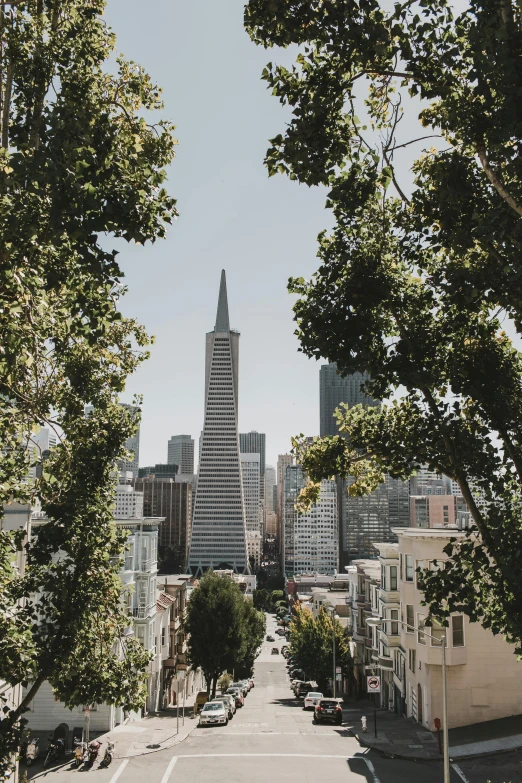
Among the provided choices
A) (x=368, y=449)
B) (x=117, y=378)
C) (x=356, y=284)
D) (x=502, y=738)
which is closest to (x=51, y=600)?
(x=117, y=378)

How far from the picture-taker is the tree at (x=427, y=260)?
813 cm

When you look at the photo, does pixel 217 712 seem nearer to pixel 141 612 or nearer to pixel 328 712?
pixel 328 712

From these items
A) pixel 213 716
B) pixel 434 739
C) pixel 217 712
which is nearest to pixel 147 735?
pixel 213 716

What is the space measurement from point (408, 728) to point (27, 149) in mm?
36066

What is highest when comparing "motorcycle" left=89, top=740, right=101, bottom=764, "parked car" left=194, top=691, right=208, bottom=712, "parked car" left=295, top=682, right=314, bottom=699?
"motorcycle" left=89, top=740, right=101, bottom=764

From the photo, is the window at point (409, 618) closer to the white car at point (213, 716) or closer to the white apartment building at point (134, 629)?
the white car at point (213, 716)

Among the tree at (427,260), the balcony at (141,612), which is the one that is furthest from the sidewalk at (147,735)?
the tree at (427,260)

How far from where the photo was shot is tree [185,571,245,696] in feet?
177

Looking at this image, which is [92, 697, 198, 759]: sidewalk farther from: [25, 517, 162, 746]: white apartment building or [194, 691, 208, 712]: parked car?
[194, 691, 208, 712]: parked car

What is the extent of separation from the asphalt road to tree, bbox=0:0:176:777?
11015 millimetres

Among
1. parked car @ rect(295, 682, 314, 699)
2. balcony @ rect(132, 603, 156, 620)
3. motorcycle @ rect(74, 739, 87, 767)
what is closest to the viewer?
motorcycle @ rect(74, 739, 87, 767)

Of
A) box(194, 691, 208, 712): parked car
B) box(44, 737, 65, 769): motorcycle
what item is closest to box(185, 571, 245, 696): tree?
box(194, 691, 208, 712): parked car

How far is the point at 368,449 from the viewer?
1093 cm

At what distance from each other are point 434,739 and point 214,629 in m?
24.2
